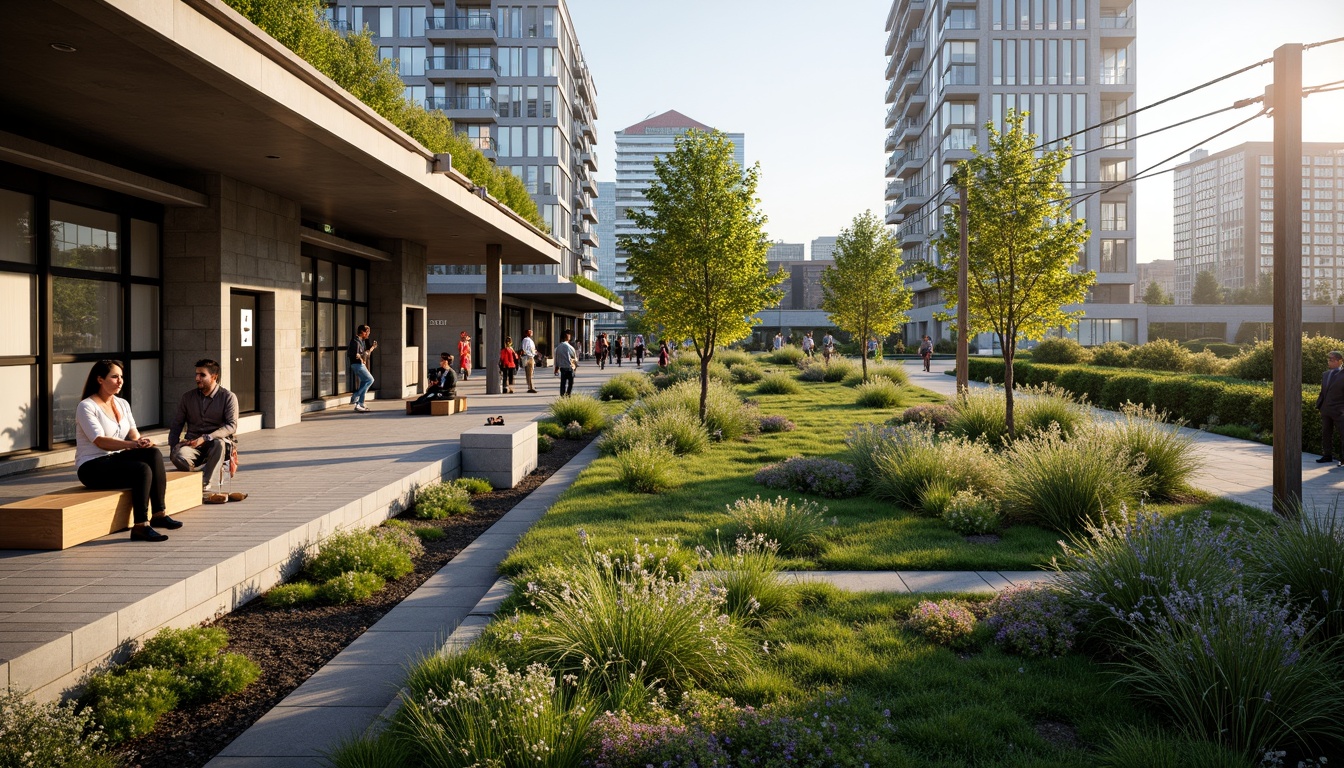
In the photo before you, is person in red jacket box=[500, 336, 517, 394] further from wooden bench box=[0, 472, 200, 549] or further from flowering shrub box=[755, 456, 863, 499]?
wooden bench box=[0, 472, 200, 549]

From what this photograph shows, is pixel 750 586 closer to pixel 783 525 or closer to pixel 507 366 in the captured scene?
pixel 783 525

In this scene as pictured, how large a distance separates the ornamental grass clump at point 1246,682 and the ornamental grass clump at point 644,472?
6763 mm

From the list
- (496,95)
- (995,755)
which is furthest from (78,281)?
(496,95)

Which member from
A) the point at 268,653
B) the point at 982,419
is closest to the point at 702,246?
the point at 982,419

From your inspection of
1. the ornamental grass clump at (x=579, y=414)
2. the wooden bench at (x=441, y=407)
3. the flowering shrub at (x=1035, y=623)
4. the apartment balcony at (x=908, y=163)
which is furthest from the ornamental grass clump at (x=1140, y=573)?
the apartment balcony at (x=908, y=163)

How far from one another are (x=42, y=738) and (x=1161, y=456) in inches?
431

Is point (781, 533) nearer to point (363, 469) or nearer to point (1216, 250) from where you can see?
point (363, 469)

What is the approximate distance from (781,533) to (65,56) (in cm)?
767

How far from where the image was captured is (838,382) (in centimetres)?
3147

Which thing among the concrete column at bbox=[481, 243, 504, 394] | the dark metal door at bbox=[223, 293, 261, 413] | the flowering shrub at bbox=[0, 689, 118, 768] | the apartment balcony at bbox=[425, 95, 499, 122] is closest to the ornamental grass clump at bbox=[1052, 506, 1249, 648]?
the flowering shrub at bbox=[0, 689, 118, 768]

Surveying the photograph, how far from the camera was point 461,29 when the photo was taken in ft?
193

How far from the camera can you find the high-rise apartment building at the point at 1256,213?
551ft

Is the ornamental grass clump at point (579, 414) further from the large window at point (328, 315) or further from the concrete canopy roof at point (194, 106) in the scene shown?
the large window at point (328, 315)

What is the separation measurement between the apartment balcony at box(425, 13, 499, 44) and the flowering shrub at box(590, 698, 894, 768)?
61.1 m
